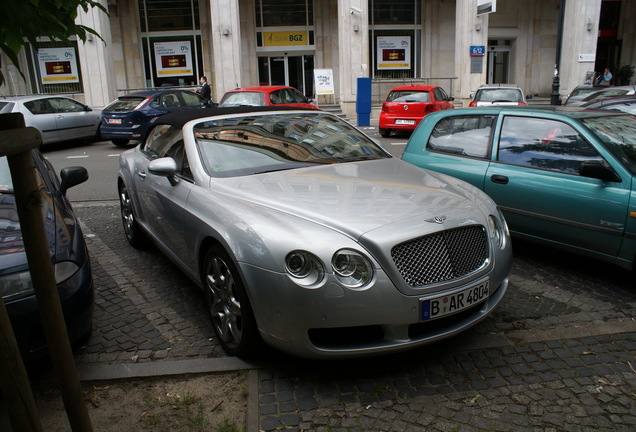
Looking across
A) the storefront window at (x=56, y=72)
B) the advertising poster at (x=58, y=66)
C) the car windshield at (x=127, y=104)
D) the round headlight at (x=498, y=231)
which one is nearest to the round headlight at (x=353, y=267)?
the round headlight at (x=498, y=231)

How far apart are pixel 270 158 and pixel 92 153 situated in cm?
1180

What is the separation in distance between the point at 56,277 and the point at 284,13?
25760 mm

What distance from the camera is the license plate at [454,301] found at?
2902 millimetres

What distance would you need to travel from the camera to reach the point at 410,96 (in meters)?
15.6

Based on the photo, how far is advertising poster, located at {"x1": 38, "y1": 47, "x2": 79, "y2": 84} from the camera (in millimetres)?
25844

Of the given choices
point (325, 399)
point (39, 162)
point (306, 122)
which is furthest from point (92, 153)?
point (325, 399)

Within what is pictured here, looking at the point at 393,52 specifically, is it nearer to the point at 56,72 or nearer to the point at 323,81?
the point at 323,81

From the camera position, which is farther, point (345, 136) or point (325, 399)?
point (345, 136)

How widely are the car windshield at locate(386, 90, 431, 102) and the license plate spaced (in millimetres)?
13064

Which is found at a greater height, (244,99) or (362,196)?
(244,99)

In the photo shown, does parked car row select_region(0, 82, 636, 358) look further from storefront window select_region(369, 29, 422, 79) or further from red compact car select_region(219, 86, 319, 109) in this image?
storefront window select_region(369, 29, 422, 79)

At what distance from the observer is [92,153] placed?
14.2m

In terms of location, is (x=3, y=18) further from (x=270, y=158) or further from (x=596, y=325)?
(x=596, y=325)

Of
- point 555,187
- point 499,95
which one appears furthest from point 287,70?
point 555,187
